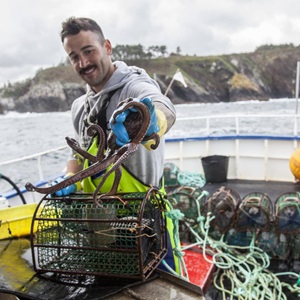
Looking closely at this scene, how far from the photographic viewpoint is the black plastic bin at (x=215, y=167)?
7.84 metres

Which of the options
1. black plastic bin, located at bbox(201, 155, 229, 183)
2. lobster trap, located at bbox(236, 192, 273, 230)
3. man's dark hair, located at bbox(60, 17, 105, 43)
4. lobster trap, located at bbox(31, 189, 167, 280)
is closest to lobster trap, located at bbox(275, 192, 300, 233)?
lobster trap, located at bbox(236, 192, 273, 230)

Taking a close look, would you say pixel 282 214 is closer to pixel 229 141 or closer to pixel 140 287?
pixel 140 287

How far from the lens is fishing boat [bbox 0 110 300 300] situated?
5.50ft

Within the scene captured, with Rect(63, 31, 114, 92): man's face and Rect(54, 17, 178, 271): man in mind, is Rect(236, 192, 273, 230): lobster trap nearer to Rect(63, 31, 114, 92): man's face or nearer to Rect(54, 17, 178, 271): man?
Rect(54, 17, 178, 271): man

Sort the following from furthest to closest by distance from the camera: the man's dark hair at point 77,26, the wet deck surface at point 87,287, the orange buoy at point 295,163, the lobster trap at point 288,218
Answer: the orange buoy at point 295,163, the lobster trap at point 288,218, the man's dark hair at point 77,26, the wet deck surface at point 87,287

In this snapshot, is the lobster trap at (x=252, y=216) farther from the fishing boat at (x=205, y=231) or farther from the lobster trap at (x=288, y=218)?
the lobster trap at (x=288, y=218)

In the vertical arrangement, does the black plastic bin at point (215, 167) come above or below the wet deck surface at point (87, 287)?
below

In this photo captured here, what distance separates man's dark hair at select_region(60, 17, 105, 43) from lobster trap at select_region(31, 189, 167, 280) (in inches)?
39.1

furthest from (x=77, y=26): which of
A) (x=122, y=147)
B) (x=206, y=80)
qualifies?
(x=206, y=80)

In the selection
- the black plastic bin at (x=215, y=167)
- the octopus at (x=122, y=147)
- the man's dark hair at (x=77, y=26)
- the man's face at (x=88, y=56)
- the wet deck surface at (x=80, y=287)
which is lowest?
the black plastic bin at (x=215, y=167)

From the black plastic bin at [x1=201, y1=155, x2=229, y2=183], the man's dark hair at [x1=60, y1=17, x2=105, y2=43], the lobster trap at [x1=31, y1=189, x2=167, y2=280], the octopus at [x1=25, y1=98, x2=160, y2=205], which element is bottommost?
the black plastic bin at [x1=201, y1=155, x2=229, y2=183]

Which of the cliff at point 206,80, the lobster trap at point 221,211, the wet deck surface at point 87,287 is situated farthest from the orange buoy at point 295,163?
the cliff at point 206,80

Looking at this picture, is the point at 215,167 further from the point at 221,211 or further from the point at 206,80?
the point at 206,80

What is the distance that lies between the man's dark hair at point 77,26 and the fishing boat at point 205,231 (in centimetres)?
104
